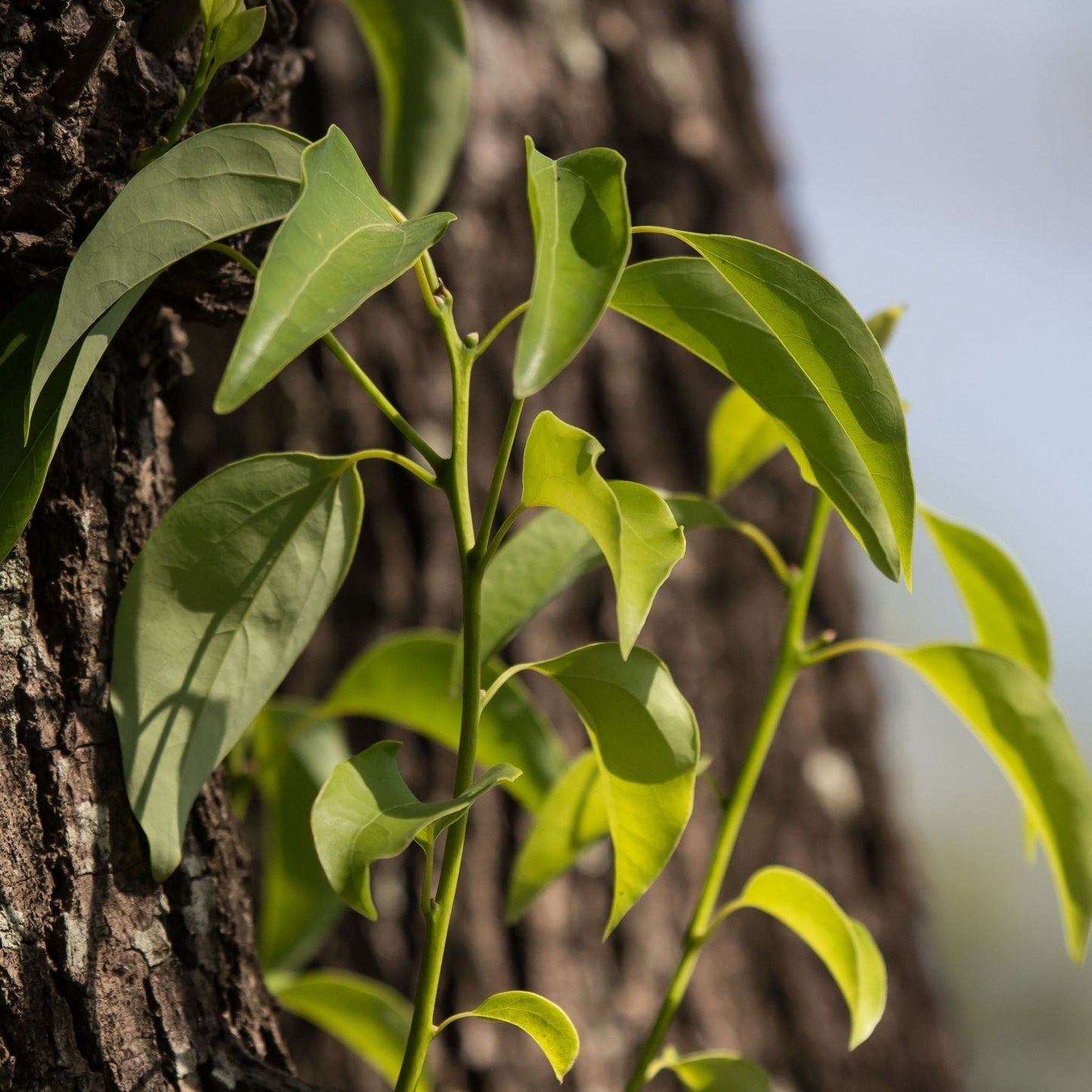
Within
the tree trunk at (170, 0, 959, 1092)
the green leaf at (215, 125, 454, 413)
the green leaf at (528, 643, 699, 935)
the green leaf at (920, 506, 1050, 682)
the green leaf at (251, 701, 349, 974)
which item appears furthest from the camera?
the tree trunk at (170, 0, 959, 1092)

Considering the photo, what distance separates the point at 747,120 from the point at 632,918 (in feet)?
3.09

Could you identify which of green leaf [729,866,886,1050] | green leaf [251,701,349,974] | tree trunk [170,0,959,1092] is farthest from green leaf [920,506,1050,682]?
tree trunk [170,0,959,1092]

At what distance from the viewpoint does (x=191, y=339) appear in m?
0.78

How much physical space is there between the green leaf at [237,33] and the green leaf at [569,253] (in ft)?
0.37

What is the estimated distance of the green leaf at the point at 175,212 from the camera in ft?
0.93

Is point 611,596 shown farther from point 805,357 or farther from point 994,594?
point 805,357

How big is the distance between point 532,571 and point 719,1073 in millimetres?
209

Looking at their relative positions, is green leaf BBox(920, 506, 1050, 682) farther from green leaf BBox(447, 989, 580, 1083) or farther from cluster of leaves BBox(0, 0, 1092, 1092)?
green leaf BBox(447, 989, 580, 1083)

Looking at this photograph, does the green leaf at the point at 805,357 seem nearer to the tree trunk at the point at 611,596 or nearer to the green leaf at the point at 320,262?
the green leaf at the point at 320,262

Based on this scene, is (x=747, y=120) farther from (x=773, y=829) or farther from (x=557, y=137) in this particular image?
(x=773, y=829)

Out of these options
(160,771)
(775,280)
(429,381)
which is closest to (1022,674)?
(775,280)

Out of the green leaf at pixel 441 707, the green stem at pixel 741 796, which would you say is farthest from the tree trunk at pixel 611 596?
the green stem at pixel 741 796

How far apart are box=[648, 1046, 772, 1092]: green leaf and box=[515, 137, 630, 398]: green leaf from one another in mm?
293

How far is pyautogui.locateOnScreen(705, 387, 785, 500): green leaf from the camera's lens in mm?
501
